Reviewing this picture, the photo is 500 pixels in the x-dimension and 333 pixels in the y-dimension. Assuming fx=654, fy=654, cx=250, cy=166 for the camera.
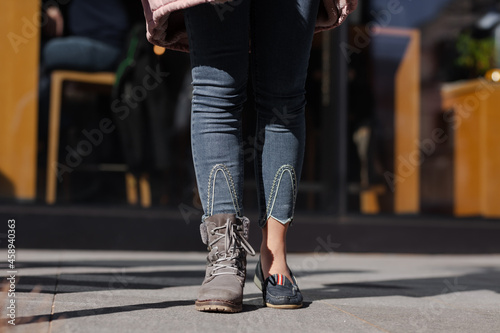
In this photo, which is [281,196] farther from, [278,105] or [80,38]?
[80,38]

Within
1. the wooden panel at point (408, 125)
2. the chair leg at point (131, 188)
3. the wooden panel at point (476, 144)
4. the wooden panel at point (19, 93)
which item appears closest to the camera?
the wooden panel at point (19, 93)

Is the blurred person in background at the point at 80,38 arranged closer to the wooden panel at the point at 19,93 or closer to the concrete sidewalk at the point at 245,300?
the wooden panel at the point at 19,93

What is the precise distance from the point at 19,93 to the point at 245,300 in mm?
2630

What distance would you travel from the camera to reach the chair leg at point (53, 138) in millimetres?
3951

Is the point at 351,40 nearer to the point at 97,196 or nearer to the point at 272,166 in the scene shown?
the point at 97,196

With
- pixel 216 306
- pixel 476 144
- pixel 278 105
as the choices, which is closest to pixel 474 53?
pixel 476 144

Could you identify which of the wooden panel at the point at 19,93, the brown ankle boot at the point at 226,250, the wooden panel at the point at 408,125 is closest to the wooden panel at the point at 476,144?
the wooden panel at the point at 408,125

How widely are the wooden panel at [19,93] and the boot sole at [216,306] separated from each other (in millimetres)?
2583

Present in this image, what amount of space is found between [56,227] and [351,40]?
227cm

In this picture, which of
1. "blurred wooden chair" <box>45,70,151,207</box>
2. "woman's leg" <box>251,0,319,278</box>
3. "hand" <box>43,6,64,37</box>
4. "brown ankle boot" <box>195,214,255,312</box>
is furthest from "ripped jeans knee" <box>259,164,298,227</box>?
"hand" <box>43,6,64,37</box>

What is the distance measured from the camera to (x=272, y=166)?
185 cm

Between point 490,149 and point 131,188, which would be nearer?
point 131,188

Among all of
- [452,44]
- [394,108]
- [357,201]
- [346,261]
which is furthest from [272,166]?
[452,44]

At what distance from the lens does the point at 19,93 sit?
3.97 metres
